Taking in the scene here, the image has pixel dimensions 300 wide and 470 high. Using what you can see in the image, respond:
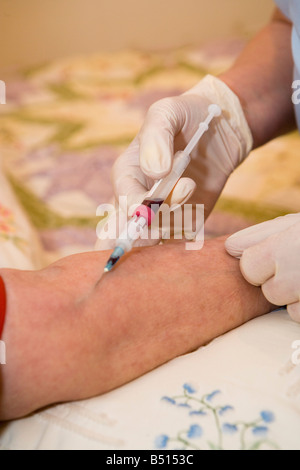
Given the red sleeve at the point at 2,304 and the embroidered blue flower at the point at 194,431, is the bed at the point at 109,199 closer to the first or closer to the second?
the embroidered blue flower at the point at 194,431

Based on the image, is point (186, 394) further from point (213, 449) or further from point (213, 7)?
point (213, 7)

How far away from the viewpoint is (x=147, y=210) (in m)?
0.88

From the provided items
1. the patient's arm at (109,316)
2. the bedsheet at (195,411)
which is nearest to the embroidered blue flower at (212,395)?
the bedsheet at (195,411)

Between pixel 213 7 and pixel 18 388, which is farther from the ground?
pixel 213 7

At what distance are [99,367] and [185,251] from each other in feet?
0.96

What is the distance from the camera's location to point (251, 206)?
5.63 feet

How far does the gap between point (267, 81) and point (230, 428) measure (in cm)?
105

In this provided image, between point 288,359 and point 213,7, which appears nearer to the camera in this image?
point 288,359

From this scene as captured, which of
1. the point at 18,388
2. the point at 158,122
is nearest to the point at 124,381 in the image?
the point at 18,388

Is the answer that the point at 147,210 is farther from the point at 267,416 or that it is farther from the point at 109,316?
the point at 267,416

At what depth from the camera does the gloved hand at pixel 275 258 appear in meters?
0.87

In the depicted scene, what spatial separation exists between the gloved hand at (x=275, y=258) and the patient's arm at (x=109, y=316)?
0.05m
